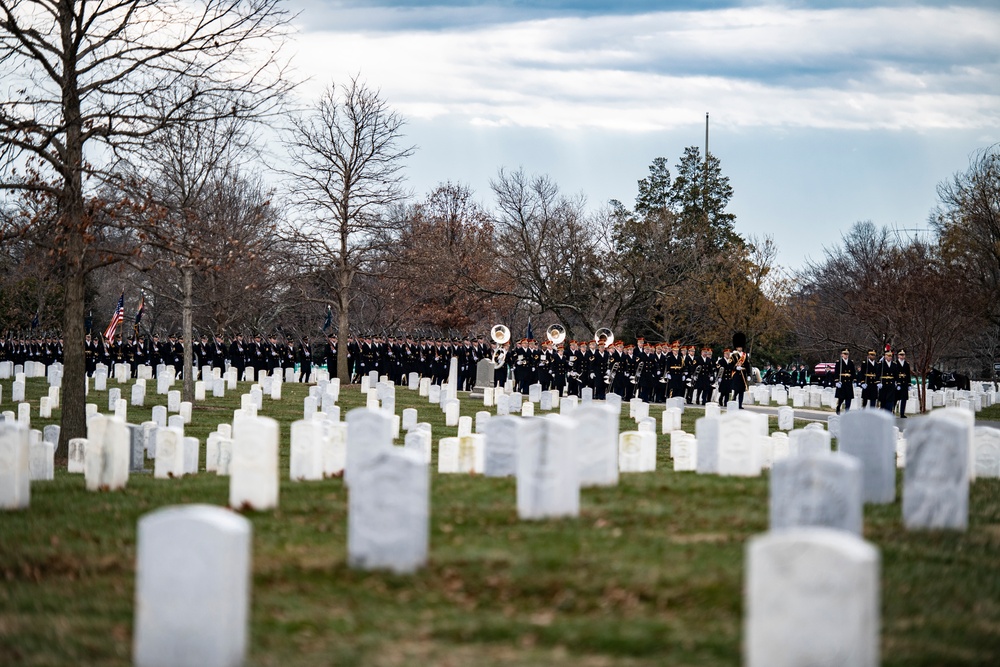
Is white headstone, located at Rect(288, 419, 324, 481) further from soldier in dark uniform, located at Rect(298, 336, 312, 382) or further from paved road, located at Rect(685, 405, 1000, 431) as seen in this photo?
soldier in dark uniform, located at Rect(298, 336, 312, 382)

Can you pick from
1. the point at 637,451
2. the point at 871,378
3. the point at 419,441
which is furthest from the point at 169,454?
the point at 871,378

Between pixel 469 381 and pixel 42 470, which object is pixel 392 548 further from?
pixel 469 381

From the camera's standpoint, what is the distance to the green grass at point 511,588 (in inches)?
224

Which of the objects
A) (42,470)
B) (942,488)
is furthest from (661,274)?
(942,488)

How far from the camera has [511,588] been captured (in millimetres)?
6762

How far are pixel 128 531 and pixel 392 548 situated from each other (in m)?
3.30

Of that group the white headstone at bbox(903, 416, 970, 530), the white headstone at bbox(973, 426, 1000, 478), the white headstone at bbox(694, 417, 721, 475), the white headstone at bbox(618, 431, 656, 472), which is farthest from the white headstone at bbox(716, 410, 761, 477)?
the white headstone at bbox(903, 416, 970, 530)

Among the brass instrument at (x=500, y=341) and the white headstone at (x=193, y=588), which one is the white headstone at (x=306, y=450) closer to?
the white headstone at (x=193, y=588)

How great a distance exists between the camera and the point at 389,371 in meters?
42.8

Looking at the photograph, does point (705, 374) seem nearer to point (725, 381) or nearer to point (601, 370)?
point (725, 381)

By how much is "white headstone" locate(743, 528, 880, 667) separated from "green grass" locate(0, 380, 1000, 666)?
0.64m

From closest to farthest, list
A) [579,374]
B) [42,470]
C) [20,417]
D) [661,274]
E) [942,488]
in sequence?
[942,488] < [42,470] < [20,417] < [579,374] < [661,274]

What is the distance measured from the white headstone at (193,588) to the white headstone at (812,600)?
2302 mm

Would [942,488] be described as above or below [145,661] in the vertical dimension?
above
